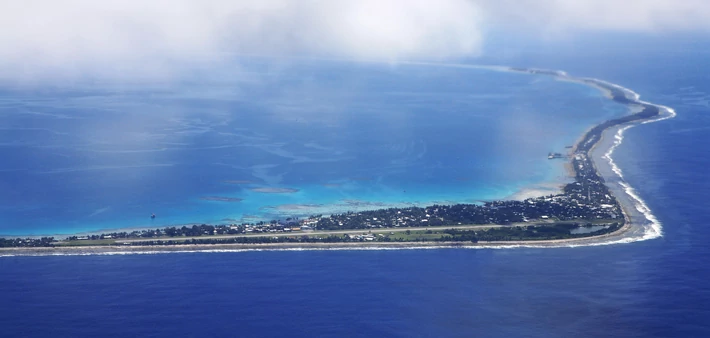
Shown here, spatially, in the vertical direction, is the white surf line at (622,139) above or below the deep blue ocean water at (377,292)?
above

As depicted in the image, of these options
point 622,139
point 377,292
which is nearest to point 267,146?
point 622,139

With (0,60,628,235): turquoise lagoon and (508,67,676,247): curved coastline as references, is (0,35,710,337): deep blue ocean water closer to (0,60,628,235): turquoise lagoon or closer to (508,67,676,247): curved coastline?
(508,67,676,247): curved coastline

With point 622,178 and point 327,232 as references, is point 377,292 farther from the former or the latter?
point 622,178

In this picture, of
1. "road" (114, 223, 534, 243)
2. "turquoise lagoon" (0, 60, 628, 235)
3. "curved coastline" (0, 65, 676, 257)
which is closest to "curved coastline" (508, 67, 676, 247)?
"curved coastline" (0, 65, 676, 257)

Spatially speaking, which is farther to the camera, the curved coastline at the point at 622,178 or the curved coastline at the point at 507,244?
the curved coastline at the point at 622,178

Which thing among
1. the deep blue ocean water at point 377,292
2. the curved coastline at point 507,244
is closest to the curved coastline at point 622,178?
the curved coastline at point 507,244

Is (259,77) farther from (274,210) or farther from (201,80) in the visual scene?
(274,210)

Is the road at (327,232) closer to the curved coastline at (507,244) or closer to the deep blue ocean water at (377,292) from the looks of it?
the curved coastline at (507,244)

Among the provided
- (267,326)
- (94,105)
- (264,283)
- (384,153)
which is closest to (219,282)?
(264,283)
